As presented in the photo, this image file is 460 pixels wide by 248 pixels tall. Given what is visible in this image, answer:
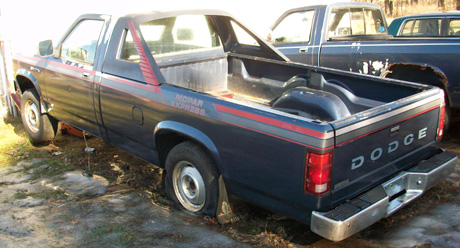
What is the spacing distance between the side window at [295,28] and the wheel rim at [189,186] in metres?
3.76

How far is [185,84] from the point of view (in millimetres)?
5219

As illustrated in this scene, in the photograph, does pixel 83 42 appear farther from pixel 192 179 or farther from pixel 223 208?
pixel 223 208

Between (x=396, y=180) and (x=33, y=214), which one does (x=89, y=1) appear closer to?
(x=33, y=214)

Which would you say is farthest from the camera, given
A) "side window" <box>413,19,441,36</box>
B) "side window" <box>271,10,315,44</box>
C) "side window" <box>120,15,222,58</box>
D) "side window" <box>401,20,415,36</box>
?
"side window" <box>401,20,415,36</box>

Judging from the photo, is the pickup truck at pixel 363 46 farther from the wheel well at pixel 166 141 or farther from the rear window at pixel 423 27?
the wheel well at pixel 166 141

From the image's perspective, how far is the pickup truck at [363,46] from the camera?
5.48 meters

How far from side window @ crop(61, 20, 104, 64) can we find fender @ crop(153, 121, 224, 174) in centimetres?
151

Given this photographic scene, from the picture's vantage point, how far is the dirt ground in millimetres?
3572

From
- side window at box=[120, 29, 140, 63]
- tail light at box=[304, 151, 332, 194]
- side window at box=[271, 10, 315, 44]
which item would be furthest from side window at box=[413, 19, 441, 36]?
tail light at box=[304, 151, 332, 194]

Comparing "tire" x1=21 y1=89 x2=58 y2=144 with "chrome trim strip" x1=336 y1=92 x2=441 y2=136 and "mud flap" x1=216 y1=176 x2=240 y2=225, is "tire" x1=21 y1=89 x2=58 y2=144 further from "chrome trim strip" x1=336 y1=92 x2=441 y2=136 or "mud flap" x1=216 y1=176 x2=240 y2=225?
"chrome trim strip" x1=336 y1=92 x2=441 y2=136

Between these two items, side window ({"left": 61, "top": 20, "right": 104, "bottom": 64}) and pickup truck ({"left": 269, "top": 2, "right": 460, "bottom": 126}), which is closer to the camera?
side window ({"left": 61, "top": 20, "right": 104, "bottom": 64})

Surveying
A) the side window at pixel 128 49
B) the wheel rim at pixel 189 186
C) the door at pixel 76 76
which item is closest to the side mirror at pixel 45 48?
the door at pixel 76 76

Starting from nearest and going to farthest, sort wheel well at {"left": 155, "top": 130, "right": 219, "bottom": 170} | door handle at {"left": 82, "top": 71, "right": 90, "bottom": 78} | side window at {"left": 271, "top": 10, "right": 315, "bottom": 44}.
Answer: wheel well at {"left": 155, "top": 130, "right": 219, "bottom": 170}
door handle at {"left": 82, "top": 71, "right": 90, "bottom": 78}
side window at {"left": 271, "top": 10, "right": 315, "bottom": 44}

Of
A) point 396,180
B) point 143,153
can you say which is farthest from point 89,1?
point 396,180
